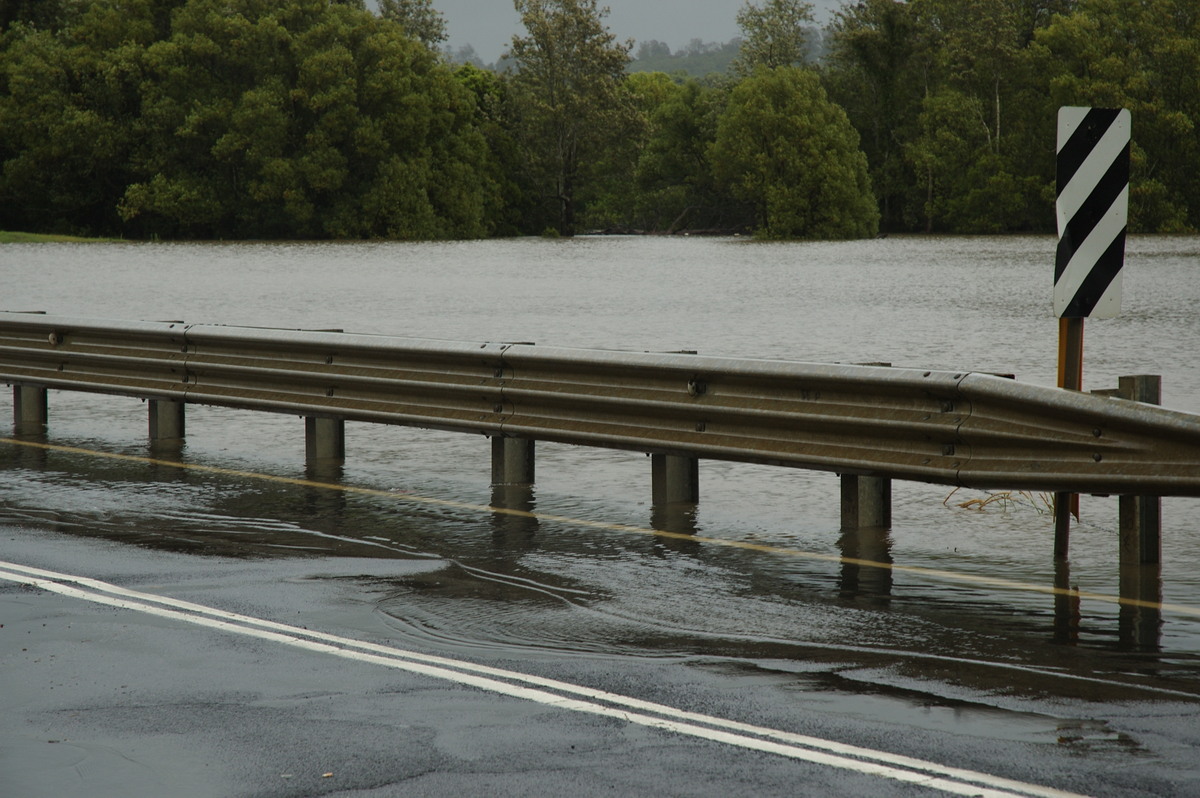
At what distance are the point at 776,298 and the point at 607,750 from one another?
37709mm

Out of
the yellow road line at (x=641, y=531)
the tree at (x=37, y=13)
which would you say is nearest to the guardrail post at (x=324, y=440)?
the yellow road line at (x=641, y=531)

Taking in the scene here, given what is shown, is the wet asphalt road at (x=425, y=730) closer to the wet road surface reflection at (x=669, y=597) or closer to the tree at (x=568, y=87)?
the wet road surface reflection at (x=669, y=597)

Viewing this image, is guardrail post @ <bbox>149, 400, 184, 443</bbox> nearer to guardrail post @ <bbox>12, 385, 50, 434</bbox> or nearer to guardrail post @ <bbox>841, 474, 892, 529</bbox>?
guardrail post @ <bbox>12, 385, 50, 434</bbox>

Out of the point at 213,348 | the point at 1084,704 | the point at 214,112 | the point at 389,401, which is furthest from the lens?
the point at 214,112

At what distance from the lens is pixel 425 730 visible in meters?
5.28

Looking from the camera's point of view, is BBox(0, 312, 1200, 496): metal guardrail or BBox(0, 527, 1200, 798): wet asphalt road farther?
BBox(0, 312, 1200, 496): metal guardrail

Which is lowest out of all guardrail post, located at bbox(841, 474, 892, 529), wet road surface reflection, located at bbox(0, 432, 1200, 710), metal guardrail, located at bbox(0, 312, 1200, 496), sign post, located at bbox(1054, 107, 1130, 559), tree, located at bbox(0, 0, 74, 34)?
wet road surface reflection, located at bbox(0, 432, 1200, 710)

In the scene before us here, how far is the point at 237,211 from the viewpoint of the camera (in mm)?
108188

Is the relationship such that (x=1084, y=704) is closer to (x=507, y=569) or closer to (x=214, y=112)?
(x=507, y=569)

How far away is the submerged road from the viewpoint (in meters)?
4.74

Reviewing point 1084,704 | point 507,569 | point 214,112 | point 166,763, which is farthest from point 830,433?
point 214,112

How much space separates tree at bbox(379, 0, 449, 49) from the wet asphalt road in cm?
15607

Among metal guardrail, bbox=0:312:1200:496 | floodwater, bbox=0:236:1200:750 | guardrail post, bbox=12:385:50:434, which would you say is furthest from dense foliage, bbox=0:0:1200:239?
metal guardrail, bbox=0:312:1200:496

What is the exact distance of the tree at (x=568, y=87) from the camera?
120 meters
